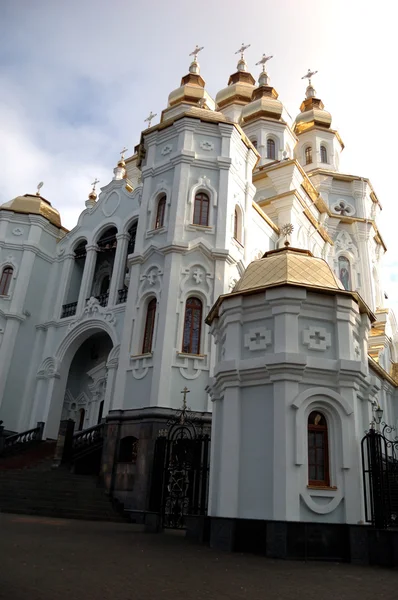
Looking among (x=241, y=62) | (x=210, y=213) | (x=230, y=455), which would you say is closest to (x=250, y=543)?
(x=230, y=455)

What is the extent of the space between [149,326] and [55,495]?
568 centimetres

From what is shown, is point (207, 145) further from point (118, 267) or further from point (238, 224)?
point (118, 267)

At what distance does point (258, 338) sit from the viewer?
9391 millimetres

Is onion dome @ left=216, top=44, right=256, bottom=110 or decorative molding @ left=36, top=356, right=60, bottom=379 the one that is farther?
onion dome @ left=216, top=44, right=256, bottom=110

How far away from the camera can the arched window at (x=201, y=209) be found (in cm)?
1760

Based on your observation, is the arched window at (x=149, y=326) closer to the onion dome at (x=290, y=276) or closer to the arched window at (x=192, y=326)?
the arched window at (x=192, y=326)

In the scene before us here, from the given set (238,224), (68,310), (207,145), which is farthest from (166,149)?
(68,310)

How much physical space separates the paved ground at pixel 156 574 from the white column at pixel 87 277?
14.1 metres

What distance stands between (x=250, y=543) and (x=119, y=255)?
15088 mm

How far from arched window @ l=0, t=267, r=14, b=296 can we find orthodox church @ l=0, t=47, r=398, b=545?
0.06 meters

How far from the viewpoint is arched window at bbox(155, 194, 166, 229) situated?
17914mm

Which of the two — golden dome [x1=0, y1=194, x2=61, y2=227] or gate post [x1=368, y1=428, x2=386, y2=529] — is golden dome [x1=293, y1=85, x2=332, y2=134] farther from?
gate post [x1=368, y1=428, x2=386, y2=529]

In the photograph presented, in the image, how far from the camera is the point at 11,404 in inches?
834

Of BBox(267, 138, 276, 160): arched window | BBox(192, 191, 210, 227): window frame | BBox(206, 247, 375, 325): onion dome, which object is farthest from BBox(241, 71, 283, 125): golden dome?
BBox(206, 247, 375, 325): onion dome
